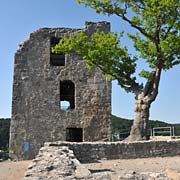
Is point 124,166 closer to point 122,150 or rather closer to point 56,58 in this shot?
point 122,150

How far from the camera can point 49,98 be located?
19.8 metres

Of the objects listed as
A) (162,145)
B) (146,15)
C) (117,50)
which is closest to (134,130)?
(162,145)

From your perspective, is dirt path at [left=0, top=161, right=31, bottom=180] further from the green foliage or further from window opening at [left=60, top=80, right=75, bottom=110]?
the green foliage

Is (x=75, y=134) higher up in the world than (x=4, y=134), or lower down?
higher up

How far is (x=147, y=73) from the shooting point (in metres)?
17.5

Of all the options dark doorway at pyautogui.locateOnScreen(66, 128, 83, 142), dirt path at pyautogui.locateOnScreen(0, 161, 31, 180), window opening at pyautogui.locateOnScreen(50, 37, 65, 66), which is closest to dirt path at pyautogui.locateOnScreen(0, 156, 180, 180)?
dirt path at pyautogui.locateOnScreen(0, 161, 31, 180)

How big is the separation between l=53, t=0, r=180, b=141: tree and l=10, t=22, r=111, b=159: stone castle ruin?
→ 10.4ft

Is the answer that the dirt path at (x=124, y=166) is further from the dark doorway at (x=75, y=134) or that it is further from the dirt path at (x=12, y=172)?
the dark doorway at (x=75, y=134)

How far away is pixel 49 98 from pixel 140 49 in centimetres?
573

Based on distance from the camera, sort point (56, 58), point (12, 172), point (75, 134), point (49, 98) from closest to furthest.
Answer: point (12, 172)
point (49, 98)
point (56, 58)
point (75, 134)

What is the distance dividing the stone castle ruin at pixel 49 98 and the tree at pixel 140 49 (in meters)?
3.18

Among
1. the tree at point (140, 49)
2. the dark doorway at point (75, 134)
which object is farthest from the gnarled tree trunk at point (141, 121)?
the dark doorway at point (75, 134)

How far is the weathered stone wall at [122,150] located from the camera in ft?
41.9

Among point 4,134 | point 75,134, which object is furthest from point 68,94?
point 4,134
